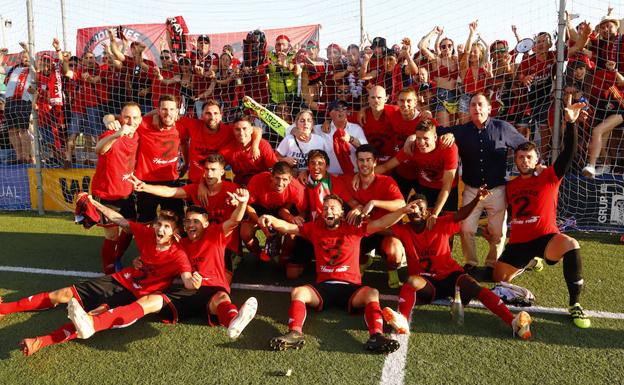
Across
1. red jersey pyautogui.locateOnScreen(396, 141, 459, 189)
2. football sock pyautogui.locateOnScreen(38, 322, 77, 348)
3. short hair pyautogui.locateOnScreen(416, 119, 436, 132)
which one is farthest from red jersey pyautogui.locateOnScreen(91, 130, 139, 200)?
short hair pyautogui.locateOnScreen(416, 119, 436, 132)

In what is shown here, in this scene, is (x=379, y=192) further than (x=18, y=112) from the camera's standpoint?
No

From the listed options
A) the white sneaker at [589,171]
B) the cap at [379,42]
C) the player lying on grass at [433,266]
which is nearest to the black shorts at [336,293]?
the player lying on grass at [433,266]

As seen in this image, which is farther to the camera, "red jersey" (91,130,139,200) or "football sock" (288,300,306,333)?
"red jersey" (91,130,139,200)

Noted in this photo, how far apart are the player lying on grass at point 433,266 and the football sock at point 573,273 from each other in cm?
69

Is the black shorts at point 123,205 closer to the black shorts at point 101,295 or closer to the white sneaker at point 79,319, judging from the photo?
the black shorts at point 101,295

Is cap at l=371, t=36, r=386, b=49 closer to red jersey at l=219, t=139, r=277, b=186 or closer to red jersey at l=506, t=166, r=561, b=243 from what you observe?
red jersey at l=219, t=139, r=277, b=186

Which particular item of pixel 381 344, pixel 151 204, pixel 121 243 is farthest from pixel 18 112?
pixel 381 344

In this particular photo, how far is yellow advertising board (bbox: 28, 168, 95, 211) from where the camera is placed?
27.8ft

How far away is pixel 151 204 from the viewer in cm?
544

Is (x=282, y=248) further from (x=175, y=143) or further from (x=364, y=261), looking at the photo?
(x=175, y=143)

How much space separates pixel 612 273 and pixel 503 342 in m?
2.19

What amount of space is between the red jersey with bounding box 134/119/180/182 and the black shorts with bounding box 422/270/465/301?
3021 mm

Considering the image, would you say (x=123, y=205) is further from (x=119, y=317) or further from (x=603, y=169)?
(x=603, y=169)

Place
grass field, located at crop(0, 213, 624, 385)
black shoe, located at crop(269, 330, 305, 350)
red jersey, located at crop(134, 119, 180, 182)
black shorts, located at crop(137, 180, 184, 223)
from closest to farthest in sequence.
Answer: grass field, located at crop(0, 213, 624, 385) → black shoe, located at crop(269, 330, 305, 350) → red jersey, located at crop(134, 119, 180, 182) → black shorts, located at crop(137, 180, 184, 223)
